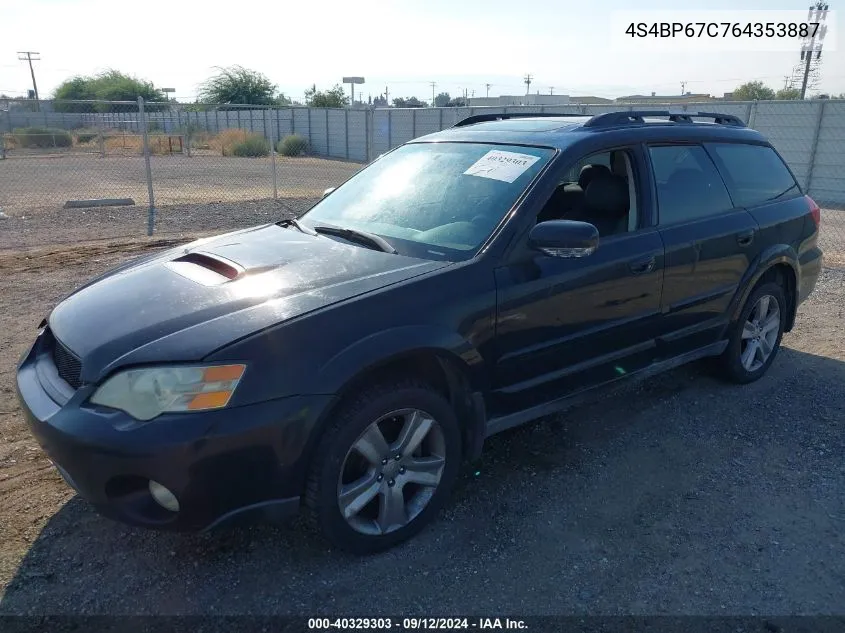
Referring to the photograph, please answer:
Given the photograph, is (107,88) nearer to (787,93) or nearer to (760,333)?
(787,93)

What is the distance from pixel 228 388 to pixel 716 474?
103 inches

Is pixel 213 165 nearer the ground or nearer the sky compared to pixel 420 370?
nearer the ground

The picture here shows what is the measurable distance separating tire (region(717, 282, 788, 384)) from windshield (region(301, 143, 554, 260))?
2033 mm

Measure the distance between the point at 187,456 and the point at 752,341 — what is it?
12.9 feet

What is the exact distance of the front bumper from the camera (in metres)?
2.29

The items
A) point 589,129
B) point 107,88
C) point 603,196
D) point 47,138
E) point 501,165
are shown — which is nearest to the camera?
point 501,165

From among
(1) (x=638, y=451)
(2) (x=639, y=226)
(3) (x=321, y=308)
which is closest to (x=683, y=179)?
(2) (x=639, y=226)

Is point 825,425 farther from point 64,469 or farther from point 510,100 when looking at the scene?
point 510,100

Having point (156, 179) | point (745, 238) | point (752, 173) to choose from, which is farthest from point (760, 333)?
point (156, 179)

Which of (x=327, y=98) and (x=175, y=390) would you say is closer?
(x=175, y=390)

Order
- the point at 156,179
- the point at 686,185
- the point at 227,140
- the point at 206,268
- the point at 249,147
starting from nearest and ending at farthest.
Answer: the point at 206,268 < the point at 686,185 < the point at 156,179 < the point at 249,147 < the point at 227,140

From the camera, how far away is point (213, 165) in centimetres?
2625

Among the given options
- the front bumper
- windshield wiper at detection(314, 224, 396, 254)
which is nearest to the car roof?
windshield wiper at detection(314, 224, 396, 254)

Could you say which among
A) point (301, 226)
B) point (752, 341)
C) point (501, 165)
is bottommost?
point (752, 341)
